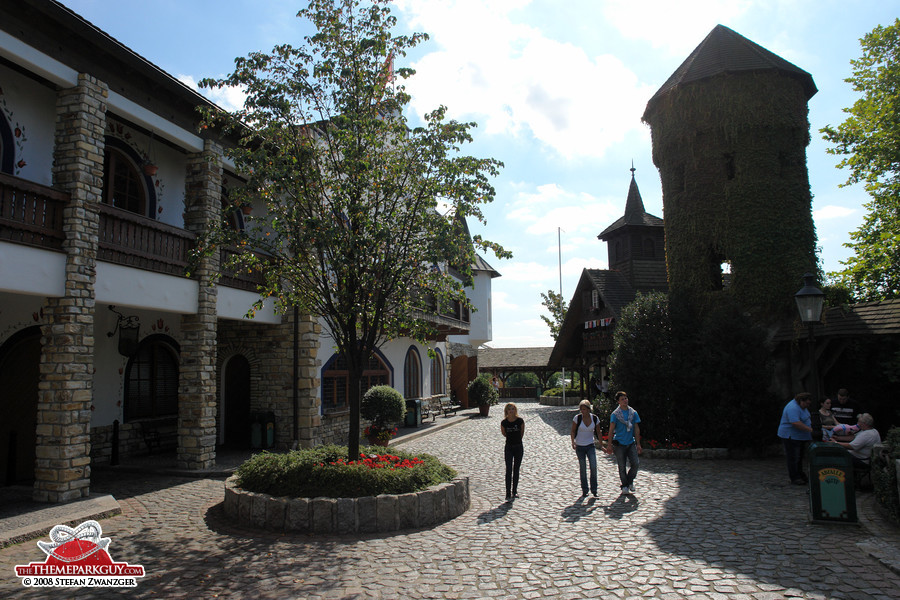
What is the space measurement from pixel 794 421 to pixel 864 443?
0.97 meters

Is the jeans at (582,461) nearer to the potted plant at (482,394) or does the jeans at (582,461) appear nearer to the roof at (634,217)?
the potted plant at (482,394)

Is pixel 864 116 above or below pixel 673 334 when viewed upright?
above

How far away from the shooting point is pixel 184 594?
5.08 meters

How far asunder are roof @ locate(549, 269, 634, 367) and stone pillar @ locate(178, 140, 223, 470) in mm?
15449

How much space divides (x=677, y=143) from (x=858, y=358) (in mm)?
7163

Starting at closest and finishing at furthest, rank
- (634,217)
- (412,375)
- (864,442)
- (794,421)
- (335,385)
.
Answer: (864,442)
(794,421)
(335,385)
(412,375)
(634,217)

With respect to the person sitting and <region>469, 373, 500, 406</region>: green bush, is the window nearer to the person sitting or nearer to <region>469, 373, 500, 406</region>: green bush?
the person sitting

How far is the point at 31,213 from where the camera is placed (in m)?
8.30

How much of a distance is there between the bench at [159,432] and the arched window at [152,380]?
182 mm

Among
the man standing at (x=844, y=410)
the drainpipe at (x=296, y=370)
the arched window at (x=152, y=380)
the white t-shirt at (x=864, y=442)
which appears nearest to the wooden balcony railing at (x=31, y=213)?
the arched window at (x=152, y=380)

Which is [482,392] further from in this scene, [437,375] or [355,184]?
[355,184]

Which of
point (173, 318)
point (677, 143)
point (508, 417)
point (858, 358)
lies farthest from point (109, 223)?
point (858, 358)

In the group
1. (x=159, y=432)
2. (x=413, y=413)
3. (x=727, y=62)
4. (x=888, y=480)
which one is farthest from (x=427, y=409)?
(x=888, y=480)

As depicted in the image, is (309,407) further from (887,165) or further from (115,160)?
(887,165)
